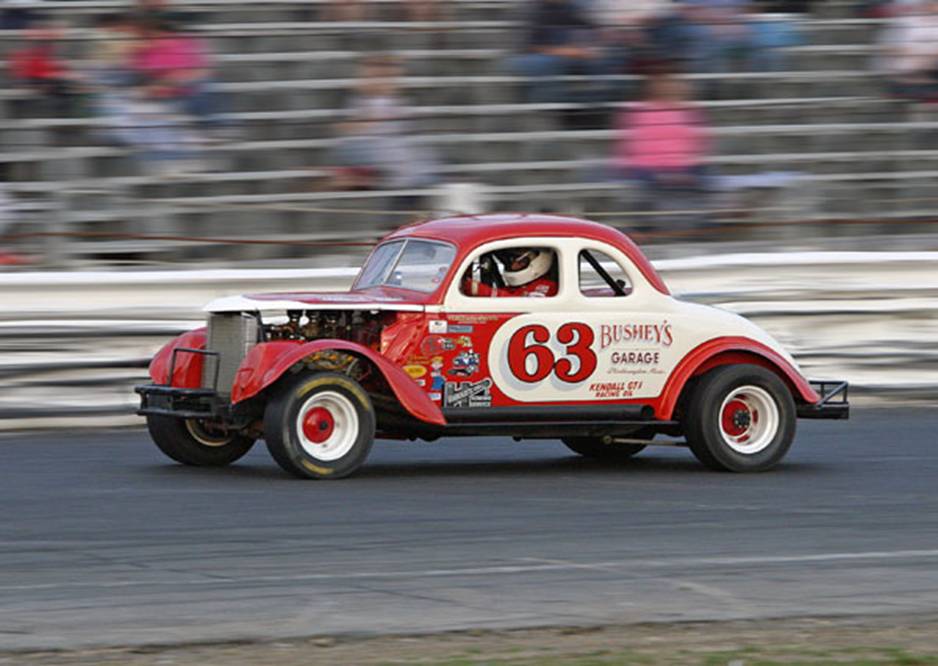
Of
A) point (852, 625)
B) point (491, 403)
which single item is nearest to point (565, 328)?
point (491, 403)

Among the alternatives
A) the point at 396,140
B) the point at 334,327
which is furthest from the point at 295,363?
the point at 396,140

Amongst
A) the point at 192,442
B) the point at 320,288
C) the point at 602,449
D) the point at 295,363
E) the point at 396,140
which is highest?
the point at 396,140

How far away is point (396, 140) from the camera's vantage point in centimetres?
1462

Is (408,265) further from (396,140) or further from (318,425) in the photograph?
(396,140)

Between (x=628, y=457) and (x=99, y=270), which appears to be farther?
(x=99, y=270)

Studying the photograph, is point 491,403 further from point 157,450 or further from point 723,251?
point 723,251

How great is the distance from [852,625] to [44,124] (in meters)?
10.0

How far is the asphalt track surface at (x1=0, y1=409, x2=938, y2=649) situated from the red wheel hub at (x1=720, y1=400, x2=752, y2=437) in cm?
30

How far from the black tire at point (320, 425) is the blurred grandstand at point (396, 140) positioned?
13.4 feet

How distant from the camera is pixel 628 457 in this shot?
1137cm

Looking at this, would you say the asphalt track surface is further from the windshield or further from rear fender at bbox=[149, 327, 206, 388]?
the windshield

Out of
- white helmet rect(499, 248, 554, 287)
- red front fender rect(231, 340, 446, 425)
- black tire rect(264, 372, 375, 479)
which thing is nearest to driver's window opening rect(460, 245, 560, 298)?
white helmet rect(499, 248, 554, 287)

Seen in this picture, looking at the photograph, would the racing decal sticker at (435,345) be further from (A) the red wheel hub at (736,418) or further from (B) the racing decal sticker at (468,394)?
(A) the red wheel hub at (736,418)

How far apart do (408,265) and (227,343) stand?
3.88 ft
